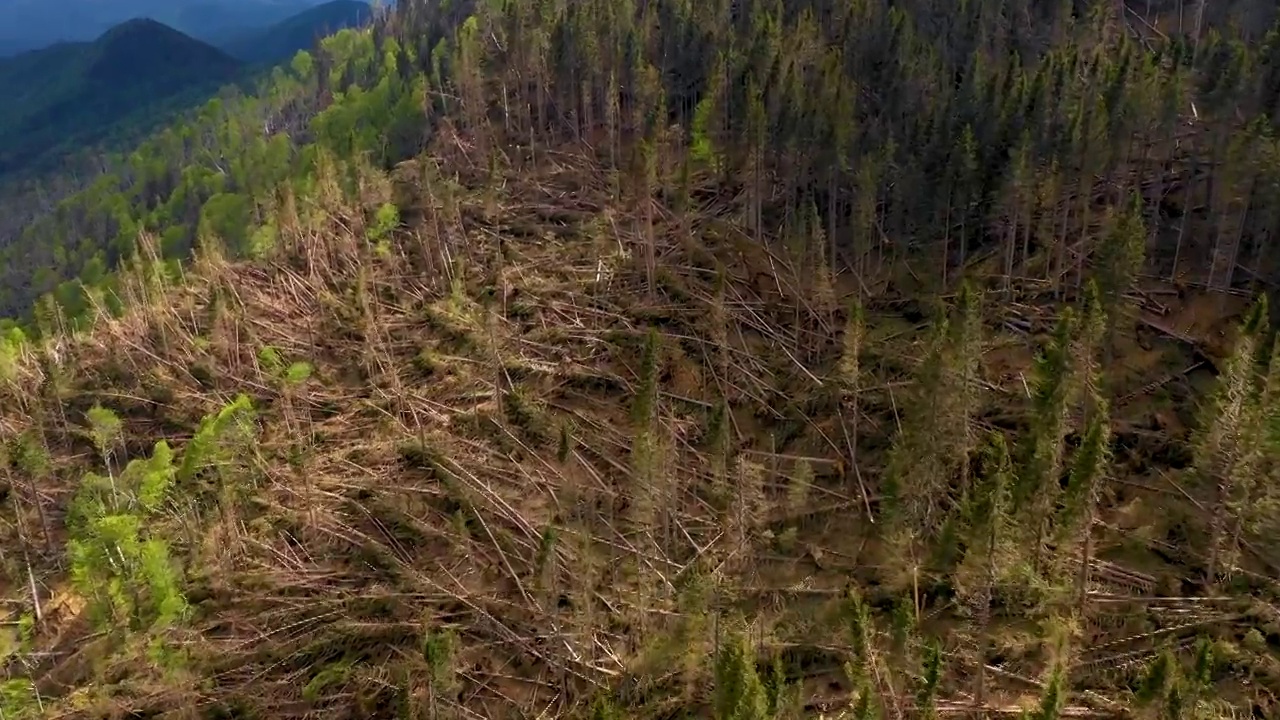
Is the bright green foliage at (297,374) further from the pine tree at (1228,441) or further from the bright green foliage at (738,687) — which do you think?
the pine tree at (1228,441)

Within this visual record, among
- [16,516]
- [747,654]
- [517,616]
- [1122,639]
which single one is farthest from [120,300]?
[1122,639]

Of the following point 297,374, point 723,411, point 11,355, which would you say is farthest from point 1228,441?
point 11,355

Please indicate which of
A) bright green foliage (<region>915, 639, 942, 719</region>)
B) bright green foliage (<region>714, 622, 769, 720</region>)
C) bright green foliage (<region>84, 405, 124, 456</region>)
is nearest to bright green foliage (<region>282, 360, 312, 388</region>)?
bright green foliage (<region>84, 405, 124, 456</region>)

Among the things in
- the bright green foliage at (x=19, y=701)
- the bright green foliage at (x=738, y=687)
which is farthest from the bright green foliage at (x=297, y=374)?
the bright green foliage at (x=738, y=687)

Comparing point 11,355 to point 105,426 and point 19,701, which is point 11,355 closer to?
point 105,426

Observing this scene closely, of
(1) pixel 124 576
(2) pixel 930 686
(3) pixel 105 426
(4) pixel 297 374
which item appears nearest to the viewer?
(2) pixel 930 686

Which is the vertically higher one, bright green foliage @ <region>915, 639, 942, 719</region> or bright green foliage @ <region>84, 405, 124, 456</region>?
bright green foliage @ <region>84, 405, 124, 456</region>

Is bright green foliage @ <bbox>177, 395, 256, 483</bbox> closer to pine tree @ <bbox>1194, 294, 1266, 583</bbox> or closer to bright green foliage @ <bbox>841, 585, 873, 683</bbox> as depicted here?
bright green foliage @ <bbox>841, 585, 873, 683</bbox>

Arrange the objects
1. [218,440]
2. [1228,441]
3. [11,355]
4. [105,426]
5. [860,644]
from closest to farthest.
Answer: [860,644] < [1228,441] < [218,440] < [105,426] < [11,355]

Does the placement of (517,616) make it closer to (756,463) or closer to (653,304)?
(756,463)
